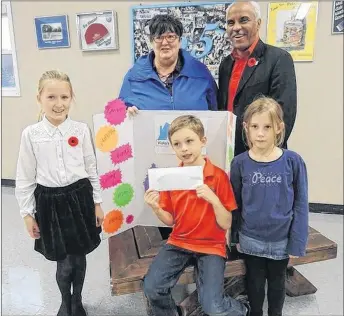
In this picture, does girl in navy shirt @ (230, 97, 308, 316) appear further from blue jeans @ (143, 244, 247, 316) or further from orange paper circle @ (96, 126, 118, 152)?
orange paper circle @ (96, 126, 118, 152)

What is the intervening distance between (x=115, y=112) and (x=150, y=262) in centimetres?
72

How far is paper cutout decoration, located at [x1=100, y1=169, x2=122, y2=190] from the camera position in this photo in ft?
5.34

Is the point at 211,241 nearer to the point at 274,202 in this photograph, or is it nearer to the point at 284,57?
the point at 274,202

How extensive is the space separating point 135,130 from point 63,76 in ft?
1.32

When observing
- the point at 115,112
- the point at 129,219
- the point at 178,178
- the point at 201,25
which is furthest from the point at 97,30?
the point at 178,178

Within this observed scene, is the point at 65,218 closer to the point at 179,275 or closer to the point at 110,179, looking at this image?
the point at 110,179

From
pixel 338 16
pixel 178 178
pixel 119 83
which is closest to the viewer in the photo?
pixel 178 178

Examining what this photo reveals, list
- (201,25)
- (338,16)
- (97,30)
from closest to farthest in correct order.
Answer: (338,16) < (201,25) < (97,30)

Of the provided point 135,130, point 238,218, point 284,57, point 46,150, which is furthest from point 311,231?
point 46,150

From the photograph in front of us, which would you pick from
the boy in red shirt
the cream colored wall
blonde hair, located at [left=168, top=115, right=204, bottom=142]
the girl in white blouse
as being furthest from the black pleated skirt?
the cream colored wall

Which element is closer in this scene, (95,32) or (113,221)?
(113,221)

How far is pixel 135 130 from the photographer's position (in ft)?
5.39

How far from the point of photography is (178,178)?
1337mm

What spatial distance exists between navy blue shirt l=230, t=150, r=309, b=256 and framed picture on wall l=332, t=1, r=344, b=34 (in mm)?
1811
